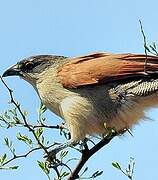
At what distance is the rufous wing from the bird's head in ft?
1.04

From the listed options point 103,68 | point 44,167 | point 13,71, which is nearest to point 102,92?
point 103,68

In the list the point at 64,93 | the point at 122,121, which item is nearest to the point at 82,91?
the point at 64,93

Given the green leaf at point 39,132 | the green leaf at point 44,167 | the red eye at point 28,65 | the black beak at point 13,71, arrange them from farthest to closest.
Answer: the red eye at point 28,65 < the black beak at point 13,71 < the green leaf at point 39,132 < the green leaf at point 44,167

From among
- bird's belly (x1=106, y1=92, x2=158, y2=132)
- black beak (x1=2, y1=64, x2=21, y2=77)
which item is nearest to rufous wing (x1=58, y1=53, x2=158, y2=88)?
bird's belly (x1=106, y1=92, x2=158, y2=132)

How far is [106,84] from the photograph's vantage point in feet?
15.7

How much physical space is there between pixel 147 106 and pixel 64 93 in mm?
900

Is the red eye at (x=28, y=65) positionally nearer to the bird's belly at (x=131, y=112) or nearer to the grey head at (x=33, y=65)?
the grey head at (x=33, y=65)

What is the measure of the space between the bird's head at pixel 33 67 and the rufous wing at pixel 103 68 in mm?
317

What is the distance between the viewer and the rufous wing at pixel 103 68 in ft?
15.5

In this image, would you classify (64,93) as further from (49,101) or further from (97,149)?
(97,149)

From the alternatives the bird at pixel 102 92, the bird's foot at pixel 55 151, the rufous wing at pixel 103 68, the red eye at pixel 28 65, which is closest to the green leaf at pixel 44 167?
the bird's foot at pixel 55 151

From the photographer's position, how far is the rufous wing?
471cm

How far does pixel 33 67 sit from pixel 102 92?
1254 mm

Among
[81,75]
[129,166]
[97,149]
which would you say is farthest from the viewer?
[81,75]
